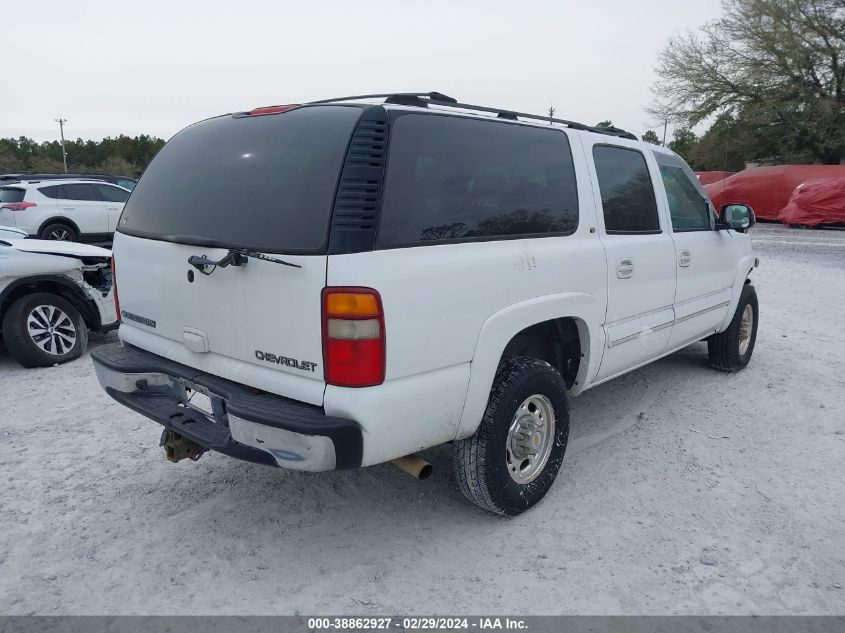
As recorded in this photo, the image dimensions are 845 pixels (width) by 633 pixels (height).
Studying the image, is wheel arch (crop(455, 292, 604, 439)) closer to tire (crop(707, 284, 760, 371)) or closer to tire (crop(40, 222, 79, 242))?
tire (crop(707, 284, 760, 371))

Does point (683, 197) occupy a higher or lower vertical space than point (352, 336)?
higher

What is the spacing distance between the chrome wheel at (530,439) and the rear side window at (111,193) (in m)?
14.1

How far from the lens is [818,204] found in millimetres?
20281

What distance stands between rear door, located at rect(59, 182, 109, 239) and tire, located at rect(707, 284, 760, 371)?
1346cm

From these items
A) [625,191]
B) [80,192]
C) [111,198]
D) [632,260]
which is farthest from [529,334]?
[111,198]

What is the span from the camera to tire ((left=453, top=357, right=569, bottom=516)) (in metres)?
2.96

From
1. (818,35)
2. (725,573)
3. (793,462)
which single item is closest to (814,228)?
(818,35)

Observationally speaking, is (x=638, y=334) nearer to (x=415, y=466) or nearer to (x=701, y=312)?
(x=701, y=312)

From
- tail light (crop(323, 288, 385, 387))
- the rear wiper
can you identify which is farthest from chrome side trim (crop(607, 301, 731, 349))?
the rear wiper

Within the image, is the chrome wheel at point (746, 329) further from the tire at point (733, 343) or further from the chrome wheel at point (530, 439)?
the chrome wheel at point (530, 439)

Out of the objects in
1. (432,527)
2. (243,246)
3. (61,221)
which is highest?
(243,246)

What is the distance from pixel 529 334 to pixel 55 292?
4.68 m

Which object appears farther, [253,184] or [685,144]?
[685,144]

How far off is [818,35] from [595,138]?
3572 cm
